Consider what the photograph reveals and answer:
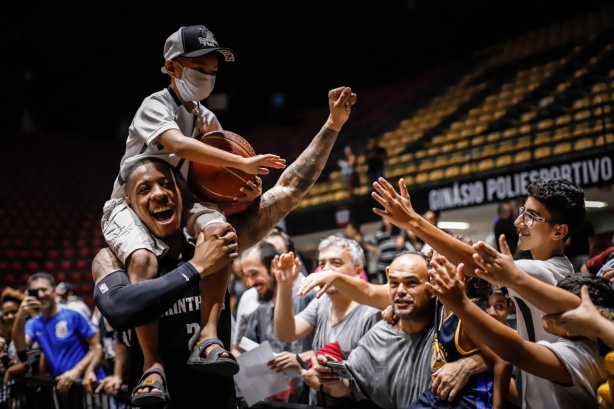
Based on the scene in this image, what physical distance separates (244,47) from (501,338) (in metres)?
16.7

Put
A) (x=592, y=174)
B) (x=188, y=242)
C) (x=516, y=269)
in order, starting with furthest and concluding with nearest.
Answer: (x=592, y=174) → (x=188, y=242) → (x=516, y=269)

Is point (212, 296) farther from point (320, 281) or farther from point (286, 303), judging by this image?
point (286, 303)

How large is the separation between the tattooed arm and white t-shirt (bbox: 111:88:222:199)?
14.8 inches

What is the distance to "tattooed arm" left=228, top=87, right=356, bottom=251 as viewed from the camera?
3.39 m

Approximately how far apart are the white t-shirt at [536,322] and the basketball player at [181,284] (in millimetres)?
1089

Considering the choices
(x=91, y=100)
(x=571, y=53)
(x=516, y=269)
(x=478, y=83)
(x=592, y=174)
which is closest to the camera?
(x=516, y=269)

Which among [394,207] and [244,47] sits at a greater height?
[244,47]

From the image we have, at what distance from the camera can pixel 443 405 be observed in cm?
314

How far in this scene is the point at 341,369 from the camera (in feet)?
11.8

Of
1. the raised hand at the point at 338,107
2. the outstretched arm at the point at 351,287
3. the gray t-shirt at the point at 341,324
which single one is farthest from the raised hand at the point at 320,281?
the raised hand at the point at 338,107

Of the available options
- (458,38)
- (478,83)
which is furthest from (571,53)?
(458,38)

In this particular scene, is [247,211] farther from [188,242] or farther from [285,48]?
[285,48]

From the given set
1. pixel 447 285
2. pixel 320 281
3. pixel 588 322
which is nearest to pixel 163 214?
pixel 320 281

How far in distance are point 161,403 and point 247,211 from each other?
0.97 m
